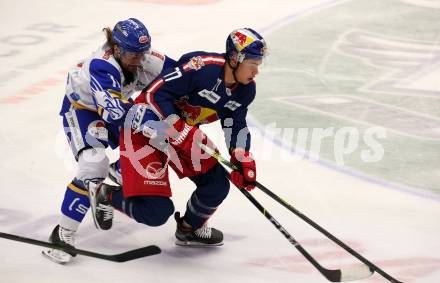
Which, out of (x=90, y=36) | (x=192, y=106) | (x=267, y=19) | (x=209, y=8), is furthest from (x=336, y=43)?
(x=192, y=106)

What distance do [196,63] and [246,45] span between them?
34cm

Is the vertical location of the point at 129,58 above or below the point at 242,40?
below

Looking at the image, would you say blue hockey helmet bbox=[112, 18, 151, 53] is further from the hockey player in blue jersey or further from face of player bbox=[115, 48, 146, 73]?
the hockey player in blue jersey

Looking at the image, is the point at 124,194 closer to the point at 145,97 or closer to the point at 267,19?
the point at 145,97

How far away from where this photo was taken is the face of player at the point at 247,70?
479 centimetres

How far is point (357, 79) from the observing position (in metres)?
8.58

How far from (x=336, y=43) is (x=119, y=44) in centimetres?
509

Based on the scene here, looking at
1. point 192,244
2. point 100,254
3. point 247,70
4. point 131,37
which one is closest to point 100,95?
point 131,37

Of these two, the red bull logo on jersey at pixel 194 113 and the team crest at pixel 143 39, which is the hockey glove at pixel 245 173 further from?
the team crest at pixel 143 39

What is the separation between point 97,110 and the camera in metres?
5.14

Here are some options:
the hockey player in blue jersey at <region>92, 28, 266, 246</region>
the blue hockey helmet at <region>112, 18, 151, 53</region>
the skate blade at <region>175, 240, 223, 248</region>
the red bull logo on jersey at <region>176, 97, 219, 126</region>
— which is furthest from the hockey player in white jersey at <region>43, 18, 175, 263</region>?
the skate blade at <region>175, 240, 223, 248</region>

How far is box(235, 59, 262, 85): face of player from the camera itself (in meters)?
4.79

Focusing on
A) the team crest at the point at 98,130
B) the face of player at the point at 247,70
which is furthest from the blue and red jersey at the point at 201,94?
the team crest at the point at 98,130

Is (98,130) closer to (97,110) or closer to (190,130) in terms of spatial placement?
(97,110)
